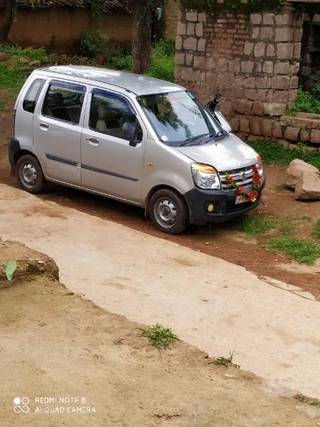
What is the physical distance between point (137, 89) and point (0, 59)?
9.67 meters

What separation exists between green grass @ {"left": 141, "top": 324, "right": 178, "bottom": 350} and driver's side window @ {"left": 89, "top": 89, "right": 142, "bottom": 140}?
4729 millimetres

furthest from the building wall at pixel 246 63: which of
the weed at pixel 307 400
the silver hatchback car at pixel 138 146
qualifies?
the weed at pixel 307 400

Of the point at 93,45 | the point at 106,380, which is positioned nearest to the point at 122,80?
the point at 106,380

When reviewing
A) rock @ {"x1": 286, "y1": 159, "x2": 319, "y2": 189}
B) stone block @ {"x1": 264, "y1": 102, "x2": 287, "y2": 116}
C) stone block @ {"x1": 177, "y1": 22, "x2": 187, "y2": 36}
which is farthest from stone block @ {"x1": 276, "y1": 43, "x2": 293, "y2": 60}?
rock @ {"x1": 286, "y1": 159, "x2": 319, "y2": 189}

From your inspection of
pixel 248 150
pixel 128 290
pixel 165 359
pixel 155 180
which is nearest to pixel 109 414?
pixel 165 359

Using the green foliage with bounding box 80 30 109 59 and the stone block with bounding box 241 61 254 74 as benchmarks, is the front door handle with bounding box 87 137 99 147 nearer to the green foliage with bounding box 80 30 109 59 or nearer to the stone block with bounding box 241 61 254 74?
the stone block with bounding box 241 61 254 74

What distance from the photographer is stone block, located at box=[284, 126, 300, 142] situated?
39.7ft

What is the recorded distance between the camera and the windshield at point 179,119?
9.20 meters

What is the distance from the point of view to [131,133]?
9188 millimetres

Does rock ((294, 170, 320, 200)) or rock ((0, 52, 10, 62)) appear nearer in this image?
rock ((294, 170, 320, 200))

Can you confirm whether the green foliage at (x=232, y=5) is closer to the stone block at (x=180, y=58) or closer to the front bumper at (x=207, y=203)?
the stone block at (x=180, y=58)

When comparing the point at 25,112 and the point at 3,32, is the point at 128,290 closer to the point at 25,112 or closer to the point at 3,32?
the point at 25,112

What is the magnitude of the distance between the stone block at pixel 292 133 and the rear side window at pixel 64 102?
4170mm

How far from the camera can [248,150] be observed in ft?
31.4
